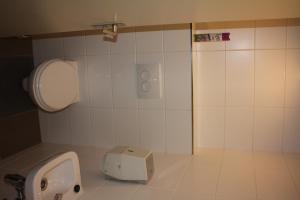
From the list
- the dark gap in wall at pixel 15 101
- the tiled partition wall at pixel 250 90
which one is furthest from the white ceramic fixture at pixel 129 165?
the dark gap in wall at pixel 15 101

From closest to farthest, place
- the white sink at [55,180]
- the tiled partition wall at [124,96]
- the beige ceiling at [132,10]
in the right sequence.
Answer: the beige ceiling at [132,10], the white sink at [55,180], the tiled partition wall at [124,96]

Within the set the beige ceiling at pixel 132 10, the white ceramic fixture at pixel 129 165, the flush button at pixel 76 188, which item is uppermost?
the beige ceiling at pixel 132 10

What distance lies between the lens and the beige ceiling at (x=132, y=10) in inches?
31.5

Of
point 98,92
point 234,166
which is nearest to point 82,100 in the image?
point 98,92

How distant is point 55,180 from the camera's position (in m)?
1.10

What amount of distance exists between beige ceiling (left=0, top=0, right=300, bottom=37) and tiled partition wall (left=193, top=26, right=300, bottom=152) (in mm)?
586

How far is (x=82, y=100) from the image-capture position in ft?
6.11

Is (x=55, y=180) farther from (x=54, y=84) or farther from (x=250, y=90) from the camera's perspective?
(x=250, y=90)

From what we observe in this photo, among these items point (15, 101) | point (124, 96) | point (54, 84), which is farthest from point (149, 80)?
point (15, 101)

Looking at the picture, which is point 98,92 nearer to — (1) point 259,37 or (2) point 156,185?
(2) point 156,185

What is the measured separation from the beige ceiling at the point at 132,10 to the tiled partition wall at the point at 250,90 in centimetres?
59

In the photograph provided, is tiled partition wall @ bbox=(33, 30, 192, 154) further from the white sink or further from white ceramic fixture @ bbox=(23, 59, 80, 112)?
the white sink

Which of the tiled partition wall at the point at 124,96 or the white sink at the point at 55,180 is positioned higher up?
the tiled partition wall at the point at 124,96

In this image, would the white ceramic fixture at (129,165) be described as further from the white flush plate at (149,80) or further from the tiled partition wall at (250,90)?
the tiled partition wall at (250,90)
